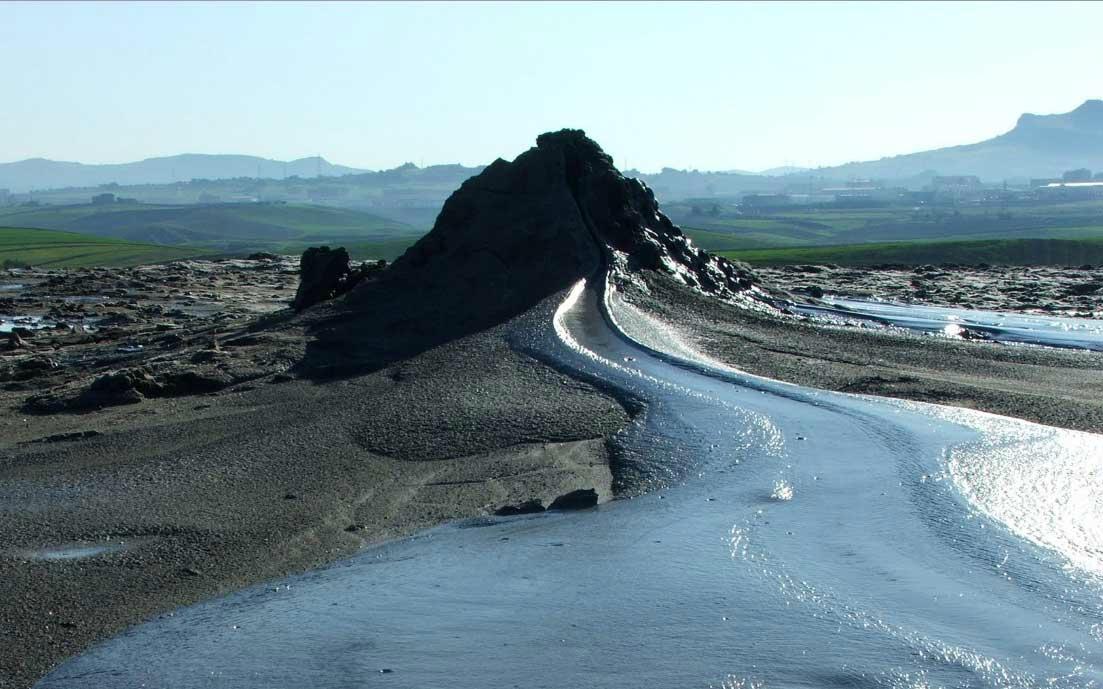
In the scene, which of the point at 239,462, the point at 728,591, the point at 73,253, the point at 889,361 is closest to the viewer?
the point at 728,591

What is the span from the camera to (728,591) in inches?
269

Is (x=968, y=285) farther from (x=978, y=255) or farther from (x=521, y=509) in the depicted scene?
(x=521, y=509)

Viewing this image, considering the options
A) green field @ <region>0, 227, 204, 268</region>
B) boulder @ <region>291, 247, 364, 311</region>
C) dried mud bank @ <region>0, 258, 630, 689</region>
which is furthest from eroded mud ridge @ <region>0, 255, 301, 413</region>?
green field @ <region>0, 227, 204, 268</region>

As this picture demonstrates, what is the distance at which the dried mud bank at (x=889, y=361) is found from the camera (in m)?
11.7

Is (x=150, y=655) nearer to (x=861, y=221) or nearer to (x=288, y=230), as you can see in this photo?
(x=861, y=221)

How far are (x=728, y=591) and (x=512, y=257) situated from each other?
34.0 feet

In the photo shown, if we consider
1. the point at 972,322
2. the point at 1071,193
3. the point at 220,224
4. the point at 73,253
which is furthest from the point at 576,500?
the point at 1071,193

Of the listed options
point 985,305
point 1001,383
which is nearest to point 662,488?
point 1001,383

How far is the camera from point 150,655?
19.9 ft

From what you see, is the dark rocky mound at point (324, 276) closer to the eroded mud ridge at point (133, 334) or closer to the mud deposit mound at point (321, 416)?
the mud deposit mound at point (321, 416)

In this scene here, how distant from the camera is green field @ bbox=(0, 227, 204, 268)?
48.0 metres

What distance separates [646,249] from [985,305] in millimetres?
8110

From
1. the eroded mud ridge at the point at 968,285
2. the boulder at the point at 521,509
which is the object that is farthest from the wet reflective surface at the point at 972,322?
the boulder at the point at 521,509

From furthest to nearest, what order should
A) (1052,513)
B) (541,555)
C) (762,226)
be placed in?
1. (762,226)
2. (1052,513)
3. (541,555)
